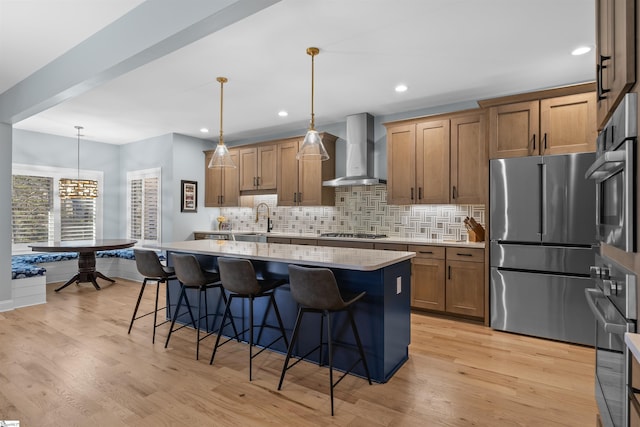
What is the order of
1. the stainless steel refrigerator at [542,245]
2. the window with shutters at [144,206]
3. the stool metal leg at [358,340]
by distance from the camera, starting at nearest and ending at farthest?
the stool metal leg at [358,340] → the stainless steel refrigerator at [542,245] → the window with shutters at [144,206]

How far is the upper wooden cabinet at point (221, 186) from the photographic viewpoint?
6.47 metres

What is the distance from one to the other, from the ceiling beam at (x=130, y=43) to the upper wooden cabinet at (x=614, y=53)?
1.53 m

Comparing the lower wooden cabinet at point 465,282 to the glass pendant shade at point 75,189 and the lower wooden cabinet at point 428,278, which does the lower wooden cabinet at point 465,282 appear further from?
the glass pendant shade at point 75,189

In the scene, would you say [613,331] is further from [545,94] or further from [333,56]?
[545,94]

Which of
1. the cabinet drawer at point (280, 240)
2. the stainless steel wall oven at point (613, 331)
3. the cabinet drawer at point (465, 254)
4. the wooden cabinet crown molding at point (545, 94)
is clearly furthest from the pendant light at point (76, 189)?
the stainless steel wall oven at point (613, 331)

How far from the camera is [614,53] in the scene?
54.7 inches

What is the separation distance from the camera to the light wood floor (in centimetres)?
216

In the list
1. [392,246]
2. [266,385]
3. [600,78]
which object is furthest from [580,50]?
[266,385]

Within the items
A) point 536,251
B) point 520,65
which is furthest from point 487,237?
point 520,65

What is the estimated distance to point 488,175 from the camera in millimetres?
3834

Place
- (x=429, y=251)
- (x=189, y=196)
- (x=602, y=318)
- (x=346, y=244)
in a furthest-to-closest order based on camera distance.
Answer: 1. (x=189, y=196)
2. (x=346, y=244)
3. (x=429, y=251)
4. (x=602, y=318)

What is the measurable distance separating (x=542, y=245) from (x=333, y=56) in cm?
272

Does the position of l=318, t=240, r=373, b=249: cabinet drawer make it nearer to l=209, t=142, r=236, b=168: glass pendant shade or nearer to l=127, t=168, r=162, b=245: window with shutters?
l=209, t=142, r=236, b=168: glass pendant shade

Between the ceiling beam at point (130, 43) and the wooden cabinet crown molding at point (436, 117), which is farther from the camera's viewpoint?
the wooden cabinet crown molding at point (436, 117)
